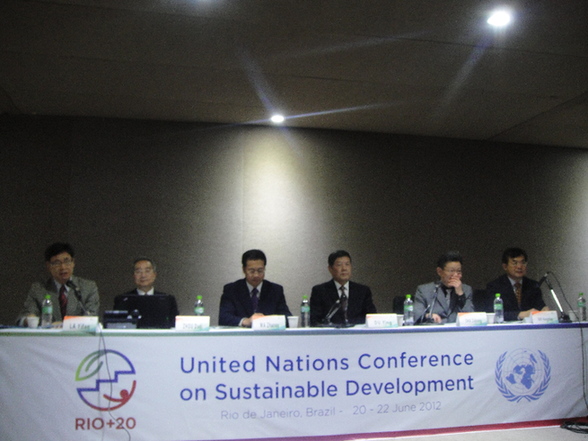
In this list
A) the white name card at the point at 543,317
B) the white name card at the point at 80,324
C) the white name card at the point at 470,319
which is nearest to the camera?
the white name card at the point at 80,324

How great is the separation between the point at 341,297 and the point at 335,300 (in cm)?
7

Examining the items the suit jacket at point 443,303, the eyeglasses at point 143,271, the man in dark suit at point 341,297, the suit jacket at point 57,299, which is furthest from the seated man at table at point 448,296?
the suit jacket at point 57,299

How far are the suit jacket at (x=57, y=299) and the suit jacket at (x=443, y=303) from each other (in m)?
2.33

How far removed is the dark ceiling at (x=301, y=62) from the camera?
11.2ft

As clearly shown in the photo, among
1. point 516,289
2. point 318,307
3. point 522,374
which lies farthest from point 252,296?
point 516,289

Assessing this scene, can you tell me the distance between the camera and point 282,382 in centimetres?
309

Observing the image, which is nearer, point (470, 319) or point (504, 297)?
point (470, 319)

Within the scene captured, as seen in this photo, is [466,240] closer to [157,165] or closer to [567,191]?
[567,191]

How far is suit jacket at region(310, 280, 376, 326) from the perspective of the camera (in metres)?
4.21

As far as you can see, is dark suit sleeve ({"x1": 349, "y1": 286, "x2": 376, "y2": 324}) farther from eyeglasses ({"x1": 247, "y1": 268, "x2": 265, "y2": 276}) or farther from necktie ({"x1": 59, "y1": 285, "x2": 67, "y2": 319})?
necktie ({"x1": 59, "y1": 285, "x2": 67, "y2": 319})

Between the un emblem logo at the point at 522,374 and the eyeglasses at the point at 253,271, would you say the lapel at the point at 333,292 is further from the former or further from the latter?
the un emblem logo at the point at 522,374

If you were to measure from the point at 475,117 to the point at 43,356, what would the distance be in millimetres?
4460

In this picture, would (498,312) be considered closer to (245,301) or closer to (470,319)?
(470,319)

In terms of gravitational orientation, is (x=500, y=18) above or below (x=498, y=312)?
above
